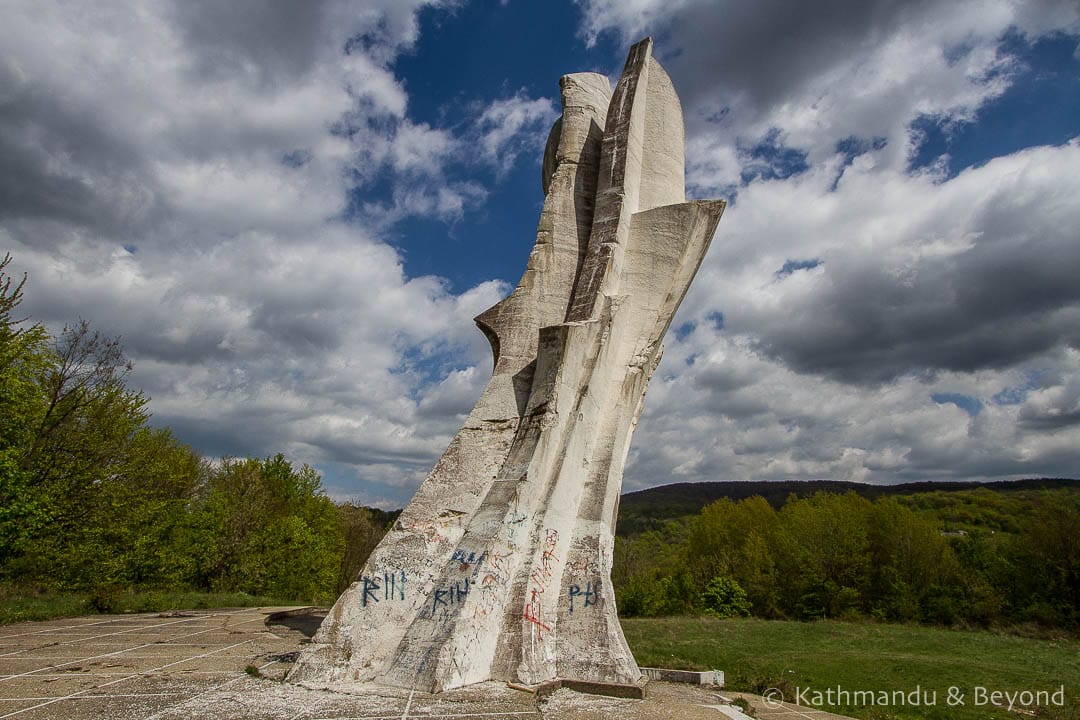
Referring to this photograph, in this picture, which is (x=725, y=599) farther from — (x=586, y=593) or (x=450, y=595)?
(x=450, y=595)

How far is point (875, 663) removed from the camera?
11812 mm

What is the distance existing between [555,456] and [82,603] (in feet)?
42.7

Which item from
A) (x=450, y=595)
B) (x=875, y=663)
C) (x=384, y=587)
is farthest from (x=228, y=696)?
(x=875, y=663)

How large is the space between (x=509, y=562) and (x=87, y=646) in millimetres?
6448

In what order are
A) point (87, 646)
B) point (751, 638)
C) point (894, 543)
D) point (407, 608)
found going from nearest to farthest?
point (407, 608), point (87, 646), point (751, 638), point (894, 543)

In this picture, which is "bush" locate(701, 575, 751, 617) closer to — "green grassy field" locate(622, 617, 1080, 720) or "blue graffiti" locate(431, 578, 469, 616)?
"green grassy field" locate(622, 617, 1080, 720)

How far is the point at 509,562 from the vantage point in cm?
709

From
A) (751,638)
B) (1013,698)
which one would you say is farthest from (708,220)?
(751,638)

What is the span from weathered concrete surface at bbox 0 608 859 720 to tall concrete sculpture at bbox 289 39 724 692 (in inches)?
17.1

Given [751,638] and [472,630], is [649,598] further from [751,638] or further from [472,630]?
[472,630]

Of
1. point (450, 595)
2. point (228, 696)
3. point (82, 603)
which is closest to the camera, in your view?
point (228, 696)

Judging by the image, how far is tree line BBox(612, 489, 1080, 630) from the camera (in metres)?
26.5

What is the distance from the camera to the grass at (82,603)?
12.4 metres

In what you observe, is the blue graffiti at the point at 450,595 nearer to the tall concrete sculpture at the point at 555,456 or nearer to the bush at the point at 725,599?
the tall concrete sculpture at the point at 555,456
